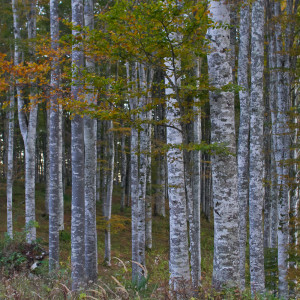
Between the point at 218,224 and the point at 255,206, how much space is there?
14.7ft

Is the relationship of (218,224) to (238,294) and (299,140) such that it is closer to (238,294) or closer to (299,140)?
(238,294)

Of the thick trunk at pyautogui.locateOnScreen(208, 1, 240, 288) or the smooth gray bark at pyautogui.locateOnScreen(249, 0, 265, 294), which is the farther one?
the smooth gray bark at pyautogui.locateOnScreen(249, 0, 265, 294)

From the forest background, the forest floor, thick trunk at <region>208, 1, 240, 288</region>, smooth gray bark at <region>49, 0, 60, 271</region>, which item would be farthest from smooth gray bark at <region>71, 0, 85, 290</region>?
thick trunk at <region>208, 1, 240, 288</region>

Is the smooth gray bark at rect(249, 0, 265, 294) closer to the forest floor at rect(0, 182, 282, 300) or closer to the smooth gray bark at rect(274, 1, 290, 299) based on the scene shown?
the smooth gray bark at rect(274, 1, 290, 299)

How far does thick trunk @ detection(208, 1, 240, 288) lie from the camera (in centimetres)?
511

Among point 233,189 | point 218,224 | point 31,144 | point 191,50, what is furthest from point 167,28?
point 31,144

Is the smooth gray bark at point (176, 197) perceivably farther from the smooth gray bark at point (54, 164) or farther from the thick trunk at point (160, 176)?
the thick trunk at point (160, 176)

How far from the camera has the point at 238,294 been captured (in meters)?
4.62

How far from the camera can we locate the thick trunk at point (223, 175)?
511cm

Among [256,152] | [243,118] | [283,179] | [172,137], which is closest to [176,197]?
[172,137]

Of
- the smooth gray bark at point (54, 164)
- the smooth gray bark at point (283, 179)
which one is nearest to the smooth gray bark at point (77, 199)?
the smooth gray bark at point (54, 164)

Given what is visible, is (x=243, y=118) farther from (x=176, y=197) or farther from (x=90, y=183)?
(x=90, y=183)

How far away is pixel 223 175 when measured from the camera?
520 centimetres

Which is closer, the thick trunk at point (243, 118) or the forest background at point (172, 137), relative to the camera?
the forest background at point (172, 137)
